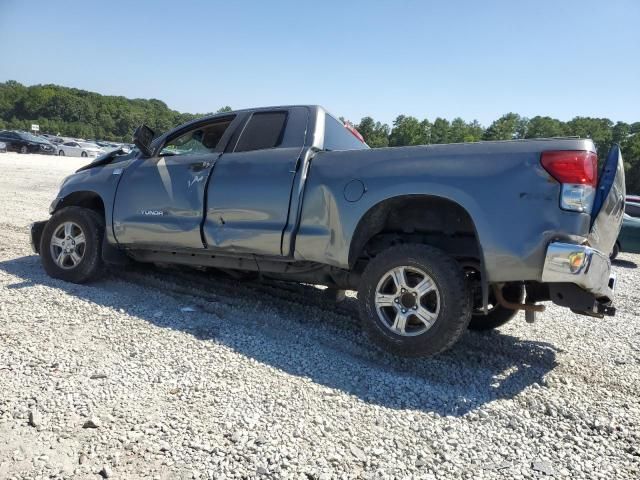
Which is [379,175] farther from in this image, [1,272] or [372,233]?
[1,272]

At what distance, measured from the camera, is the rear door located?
420cm

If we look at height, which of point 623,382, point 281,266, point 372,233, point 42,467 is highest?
point 372,233

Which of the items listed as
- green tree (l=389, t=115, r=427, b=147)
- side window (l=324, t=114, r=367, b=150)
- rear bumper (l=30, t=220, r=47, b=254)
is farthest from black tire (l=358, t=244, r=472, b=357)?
green tree (l=389, t=115, r=427, b=147)

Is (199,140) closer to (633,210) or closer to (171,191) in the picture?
(171,191)

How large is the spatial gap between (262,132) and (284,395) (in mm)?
2657

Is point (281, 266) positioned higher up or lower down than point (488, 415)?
higher up

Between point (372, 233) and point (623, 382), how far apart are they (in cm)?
213

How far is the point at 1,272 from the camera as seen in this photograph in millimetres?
5504

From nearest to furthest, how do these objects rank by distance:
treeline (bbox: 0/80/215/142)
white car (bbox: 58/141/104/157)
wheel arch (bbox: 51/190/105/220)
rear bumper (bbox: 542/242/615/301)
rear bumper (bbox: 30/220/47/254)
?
rear bumper (bbox: 542/242/615/301), wheel arch (bbox: 51/190/105/220), rear bumper (bbox: 30/220/47/254), white car (bbox: 58/141/104/157), treeline (bbox: 0/80/215/142)

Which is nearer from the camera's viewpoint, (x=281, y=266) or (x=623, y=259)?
(x=281, y=266)

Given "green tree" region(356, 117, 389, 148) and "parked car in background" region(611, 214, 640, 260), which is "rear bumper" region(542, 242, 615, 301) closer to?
"parked car in background" region(611, 214, 640, 260)

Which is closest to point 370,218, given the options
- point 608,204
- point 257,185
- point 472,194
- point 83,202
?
point 472,194

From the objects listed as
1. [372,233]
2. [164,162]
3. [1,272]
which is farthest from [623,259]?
[1,272]

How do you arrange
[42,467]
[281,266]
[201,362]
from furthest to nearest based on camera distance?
1. [281,266]
2. [201,362]
3. [42,467]
